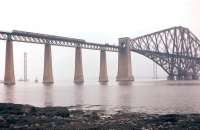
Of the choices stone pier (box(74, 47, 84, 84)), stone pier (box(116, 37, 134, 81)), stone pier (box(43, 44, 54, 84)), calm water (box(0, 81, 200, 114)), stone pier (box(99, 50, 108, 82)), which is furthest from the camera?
stone pier (box(116, 37, 134, 81))

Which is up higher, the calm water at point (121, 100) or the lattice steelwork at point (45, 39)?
the lattice steelwork at point (45, 39)

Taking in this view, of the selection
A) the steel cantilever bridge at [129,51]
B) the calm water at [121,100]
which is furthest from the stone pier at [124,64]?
the calm water at [121,100]

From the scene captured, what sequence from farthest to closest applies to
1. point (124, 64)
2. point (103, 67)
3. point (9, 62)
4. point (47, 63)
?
point (124, 64) → point (103, 67) → point (47, 63) → point (9, 62)

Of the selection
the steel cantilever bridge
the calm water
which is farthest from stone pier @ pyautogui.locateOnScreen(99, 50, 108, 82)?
the calm water

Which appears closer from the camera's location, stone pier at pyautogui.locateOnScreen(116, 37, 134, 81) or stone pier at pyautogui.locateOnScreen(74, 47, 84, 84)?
stone pier at pyautogui.locateOnScreen(74, 47, 84, 84)

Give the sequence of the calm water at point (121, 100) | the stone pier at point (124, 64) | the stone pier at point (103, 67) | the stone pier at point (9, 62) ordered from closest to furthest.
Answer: the calm water at point (121, 100) → the stone pier at point (9, 62) → the stone pier at point (103, 67) → the stone pier at point (124, 64)

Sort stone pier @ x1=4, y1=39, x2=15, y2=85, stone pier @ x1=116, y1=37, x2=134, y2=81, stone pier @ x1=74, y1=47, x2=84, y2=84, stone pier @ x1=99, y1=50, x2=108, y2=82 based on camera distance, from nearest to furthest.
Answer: stone pier @ x1=4, y1=39, x2=15, y2=85
stone pier @ x1=74, y1=47, x2=84, y2=84
stone pier @ x1=99, y1=50, x2=108, y2=82
stone pier @ x1=116, y1=37, x2=134, y2=81

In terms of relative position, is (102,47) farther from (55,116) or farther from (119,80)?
(55,116)

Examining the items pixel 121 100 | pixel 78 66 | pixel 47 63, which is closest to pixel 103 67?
pixel 78 66

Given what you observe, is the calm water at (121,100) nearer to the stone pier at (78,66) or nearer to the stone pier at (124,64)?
the stone pier at (78,66)

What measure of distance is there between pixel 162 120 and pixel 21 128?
8392 mm

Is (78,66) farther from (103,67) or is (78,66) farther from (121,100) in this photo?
(121,100)

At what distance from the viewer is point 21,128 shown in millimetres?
20703

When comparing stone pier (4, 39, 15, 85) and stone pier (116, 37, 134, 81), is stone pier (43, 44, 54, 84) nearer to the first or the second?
stone pier (4, 39, 15, 85)
